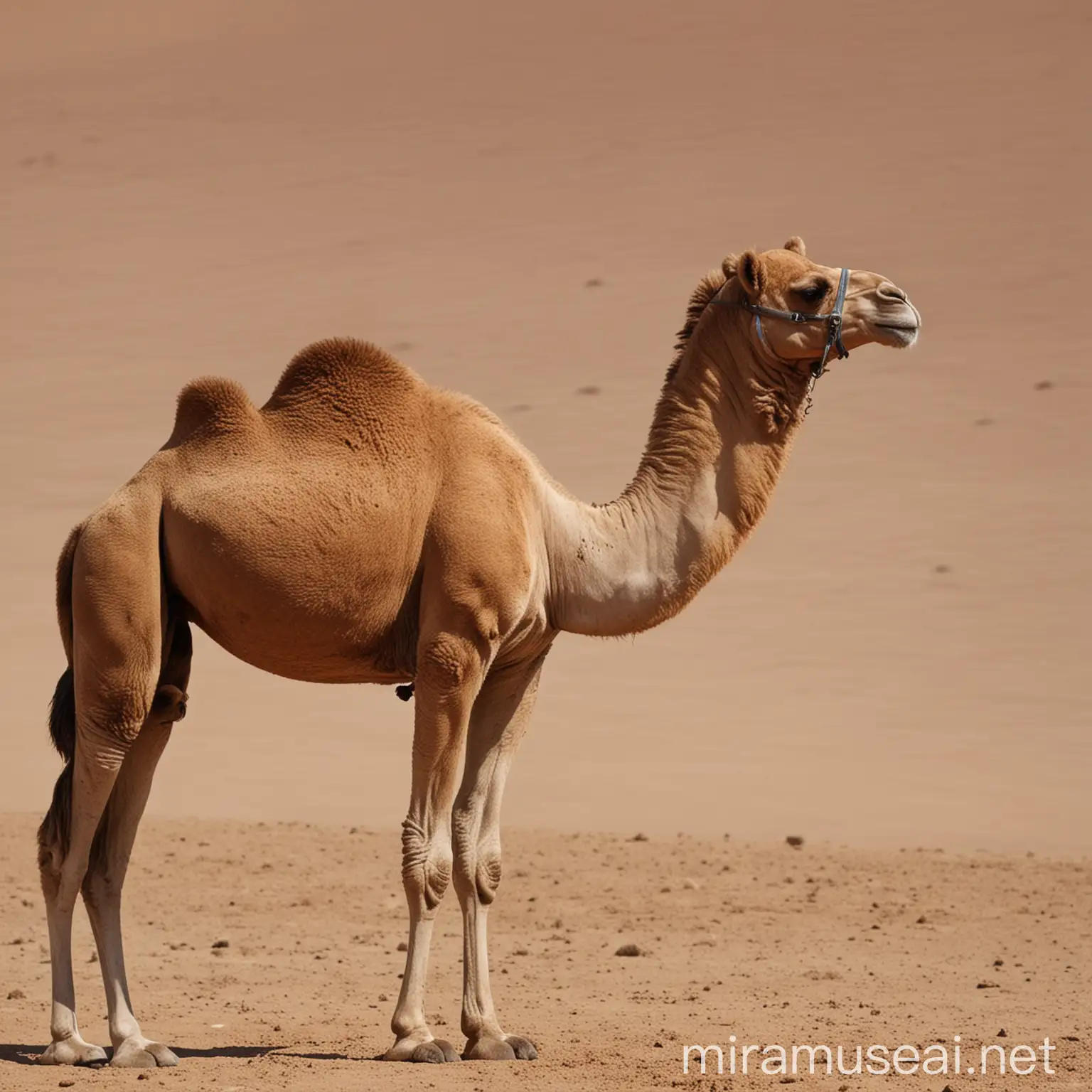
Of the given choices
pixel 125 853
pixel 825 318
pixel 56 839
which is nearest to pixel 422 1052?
pixel 125 853

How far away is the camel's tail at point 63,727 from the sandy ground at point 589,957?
757 mm

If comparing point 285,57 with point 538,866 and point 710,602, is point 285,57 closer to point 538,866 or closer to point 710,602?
point 710,602

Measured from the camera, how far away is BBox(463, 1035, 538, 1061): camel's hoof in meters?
6.81

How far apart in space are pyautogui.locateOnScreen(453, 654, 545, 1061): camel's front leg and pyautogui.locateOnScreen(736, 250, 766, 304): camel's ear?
1.53 metres

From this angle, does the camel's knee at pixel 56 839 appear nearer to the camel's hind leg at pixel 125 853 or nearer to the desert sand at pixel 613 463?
the camel's hind leg at pixel 125 853

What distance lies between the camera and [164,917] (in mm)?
9969

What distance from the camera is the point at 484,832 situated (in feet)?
23.4

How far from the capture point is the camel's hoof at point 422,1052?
667 centimetres

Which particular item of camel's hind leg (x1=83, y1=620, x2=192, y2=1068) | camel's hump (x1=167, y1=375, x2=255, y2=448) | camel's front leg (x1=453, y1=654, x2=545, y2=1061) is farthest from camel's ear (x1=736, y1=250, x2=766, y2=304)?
camel's hind leg (x1=83, y1=620, x2=192, y2=1068)

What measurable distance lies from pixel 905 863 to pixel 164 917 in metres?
4.23

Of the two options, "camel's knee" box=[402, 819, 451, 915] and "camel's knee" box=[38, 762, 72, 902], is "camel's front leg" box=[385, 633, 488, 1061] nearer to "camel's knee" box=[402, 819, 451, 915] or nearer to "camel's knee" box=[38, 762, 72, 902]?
"camel's knee" box=[402, 819, 451, 915]

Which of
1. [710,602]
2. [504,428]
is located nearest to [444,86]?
[710,602]

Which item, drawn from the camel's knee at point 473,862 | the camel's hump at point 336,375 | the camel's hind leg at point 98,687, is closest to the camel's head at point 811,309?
the camel's hump at point 336,375

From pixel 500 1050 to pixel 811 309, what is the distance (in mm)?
2784
